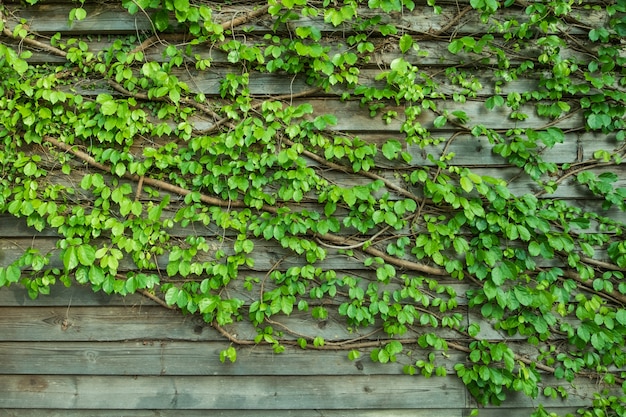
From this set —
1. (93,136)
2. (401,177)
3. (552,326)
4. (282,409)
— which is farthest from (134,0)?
(552,326)

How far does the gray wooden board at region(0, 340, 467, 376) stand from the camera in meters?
2.32

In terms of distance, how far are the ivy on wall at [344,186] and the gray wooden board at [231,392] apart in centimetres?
14

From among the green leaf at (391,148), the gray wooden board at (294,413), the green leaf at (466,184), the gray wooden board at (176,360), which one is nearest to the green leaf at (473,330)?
the gray wooden board at (176,360)

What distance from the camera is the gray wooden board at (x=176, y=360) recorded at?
2316 millimetres

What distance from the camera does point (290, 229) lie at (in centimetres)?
219

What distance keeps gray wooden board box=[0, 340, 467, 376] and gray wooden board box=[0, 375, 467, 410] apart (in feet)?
0.13

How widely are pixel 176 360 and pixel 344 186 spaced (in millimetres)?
1166

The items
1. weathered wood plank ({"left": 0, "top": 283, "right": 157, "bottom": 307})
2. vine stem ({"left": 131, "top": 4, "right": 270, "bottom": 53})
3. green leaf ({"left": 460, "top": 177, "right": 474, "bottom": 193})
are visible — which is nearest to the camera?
green leaf ({"left": 460, "top": 177, "right": 474, "bottom": 193})

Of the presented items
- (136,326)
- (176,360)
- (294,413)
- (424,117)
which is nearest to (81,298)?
(136,326)

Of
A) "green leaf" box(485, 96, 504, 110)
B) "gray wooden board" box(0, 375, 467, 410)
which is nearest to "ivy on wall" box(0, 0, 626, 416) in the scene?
"green leaf" box(485, 96, 504, 110)

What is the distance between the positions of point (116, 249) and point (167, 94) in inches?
29.6

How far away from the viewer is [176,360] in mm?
2338

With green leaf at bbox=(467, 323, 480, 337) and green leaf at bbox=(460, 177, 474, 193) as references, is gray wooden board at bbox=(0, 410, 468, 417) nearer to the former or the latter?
green leaf at bbox=(467, 323, 480, 337)

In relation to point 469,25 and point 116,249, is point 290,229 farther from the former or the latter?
point 469,25
